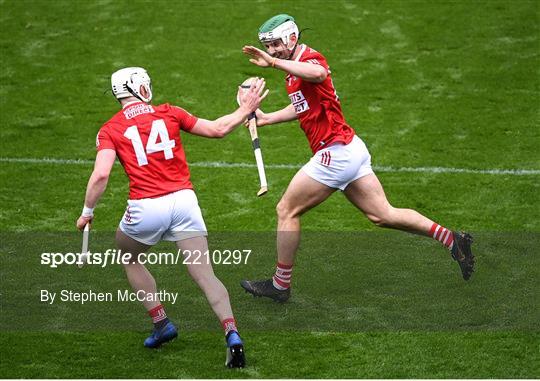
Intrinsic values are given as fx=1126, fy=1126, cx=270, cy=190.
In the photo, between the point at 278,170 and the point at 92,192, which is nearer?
the point at 92,192

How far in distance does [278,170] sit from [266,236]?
1.95 m

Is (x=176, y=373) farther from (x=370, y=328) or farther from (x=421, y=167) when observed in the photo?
(x=421, y=167)

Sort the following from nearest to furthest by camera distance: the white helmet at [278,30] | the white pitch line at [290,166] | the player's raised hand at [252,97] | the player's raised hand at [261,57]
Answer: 1. the player's raised hand at [252,97]
2. the player's raised hand at [261,57]
3. the white helmet at [278,30]
4. the white pitch line at [290,166]

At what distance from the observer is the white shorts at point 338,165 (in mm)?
9812

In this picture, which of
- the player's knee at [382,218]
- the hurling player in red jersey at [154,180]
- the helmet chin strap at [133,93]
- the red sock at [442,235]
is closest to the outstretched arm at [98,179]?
the hurling player in red jersey at [154,180]

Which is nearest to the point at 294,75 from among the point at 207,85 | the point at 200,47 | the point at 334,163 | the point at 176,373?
the point at 334,163

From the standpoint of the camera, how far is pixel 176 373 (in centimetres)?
854

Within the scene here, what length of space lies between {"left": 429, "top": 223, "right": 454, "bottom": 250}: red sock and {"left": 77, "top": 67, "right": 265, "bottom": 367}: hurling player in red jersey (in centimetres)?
229

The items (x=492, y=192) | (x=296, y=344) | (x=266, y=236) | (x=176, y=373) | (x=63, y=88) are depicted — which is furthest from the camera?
(x=63, y=88)

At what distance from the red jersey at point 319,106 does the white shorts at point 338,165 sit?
8cm

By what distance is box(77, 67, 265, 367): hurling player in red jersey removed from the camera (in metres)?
8.72

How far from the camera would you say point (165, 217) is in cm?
875

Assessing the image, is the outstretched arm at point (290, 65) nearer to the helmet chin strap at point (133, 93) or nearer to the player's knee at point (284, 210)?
the helmet chin strap at point (133, 93)

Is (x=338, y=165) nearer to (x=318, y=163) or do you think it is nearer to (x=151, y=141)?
(x=318, y=163)
